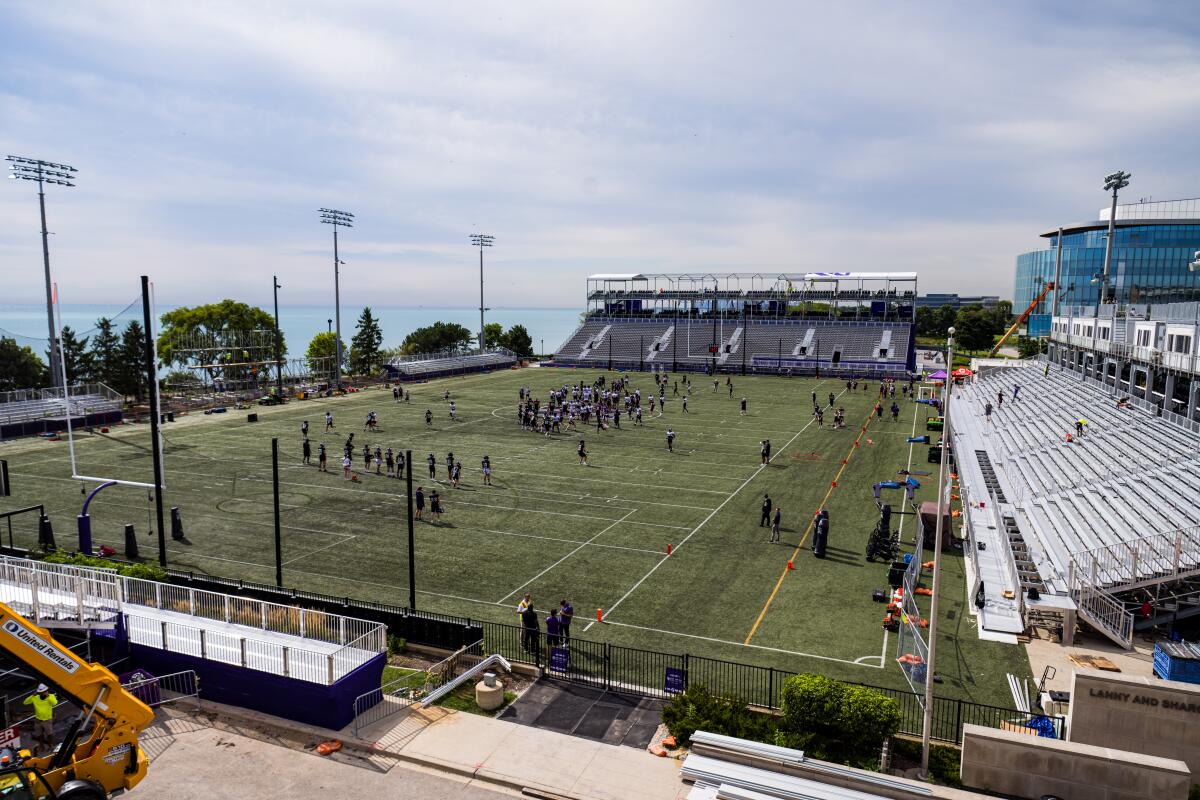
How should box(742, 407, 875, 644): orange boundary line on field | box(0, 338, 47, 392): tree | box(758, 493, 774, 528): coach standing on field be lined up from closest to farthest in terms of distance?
box(742, 407, 875, 644): orange boundary line on field, box(758, 493, 774, 528): coach standing on field, box(0, 338, 47, 392): tree

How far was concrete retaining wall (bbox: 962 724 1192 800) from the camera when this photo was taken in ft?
35.6

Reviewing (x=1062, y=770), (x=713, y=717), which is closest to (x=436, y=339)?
(x=713, y=717)

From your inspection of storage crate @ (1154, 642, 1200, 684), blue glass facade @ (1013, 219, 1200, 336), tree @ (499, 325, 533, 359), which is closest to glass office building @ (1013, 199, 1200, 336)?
blue glass facade @ (1013, 219, 1200, 336)

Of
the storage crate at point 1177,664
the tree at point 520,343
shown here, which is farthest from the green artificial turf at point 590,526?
the tree at point 520,343

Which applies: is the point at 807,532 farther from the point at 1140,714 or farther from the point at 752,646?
the point at 1140,714

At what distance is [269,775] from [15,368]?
57639 millimetres

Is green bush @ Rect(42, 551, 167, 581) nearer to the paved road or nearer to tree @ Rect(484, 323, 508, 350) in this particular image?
the paved road

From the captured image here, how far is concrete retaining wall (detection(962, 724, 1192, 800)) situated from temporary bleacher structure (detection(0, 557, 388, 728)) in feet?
34.2

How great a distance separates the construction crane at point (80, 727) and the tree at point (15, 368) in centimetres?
5553

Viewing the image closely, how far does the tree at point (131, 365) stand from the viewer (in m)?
59.8

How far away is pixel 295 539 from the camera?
2462 cm

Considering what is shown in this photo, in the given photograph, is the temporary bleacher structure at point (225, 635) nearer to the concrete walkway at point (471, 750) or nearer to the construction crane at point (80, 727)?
the concrete walkway at point (471, 750)

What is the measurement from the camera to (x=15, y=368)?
55.1 m

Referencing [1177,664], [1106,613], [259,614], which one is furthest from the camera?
[1106,613]
